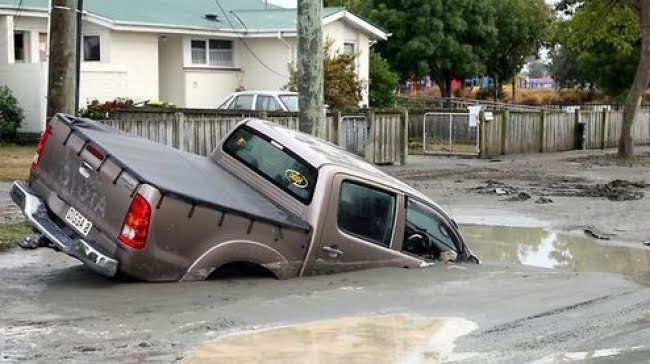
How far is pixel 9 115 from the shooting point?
24.1 m

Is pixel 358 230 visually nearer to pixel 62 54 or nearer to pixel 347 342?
pixel 347 342

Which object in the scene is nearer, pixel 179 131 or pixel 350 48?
pixel 179 131

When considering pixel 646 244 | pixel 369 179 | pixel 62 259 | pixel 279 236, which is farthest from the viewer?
pixel 646 244

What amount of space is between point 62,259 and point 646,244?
7.68 m

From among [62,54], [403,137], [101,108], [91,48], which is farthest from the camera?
[91,48]

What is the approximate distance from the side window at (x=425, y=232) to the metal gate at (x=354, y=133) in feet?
42.1

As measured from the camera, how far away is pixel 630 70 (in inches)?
1759

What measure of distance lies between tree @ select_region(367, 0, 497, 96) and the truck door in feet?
124

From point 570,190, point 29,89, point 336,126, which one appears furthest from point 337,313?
point 29,89

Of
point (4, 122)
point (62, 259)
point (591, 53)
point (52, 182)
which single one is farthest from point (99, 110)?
point (591, 53)

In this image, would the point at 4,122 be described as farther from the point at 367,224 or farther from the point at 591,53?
the point at 591,53

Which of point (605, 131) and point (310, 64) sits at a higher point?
point (310, 64)

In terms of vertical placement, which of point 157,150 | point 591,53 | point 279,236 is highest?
point 591,53

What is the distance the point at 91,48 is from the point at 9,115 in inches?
208
